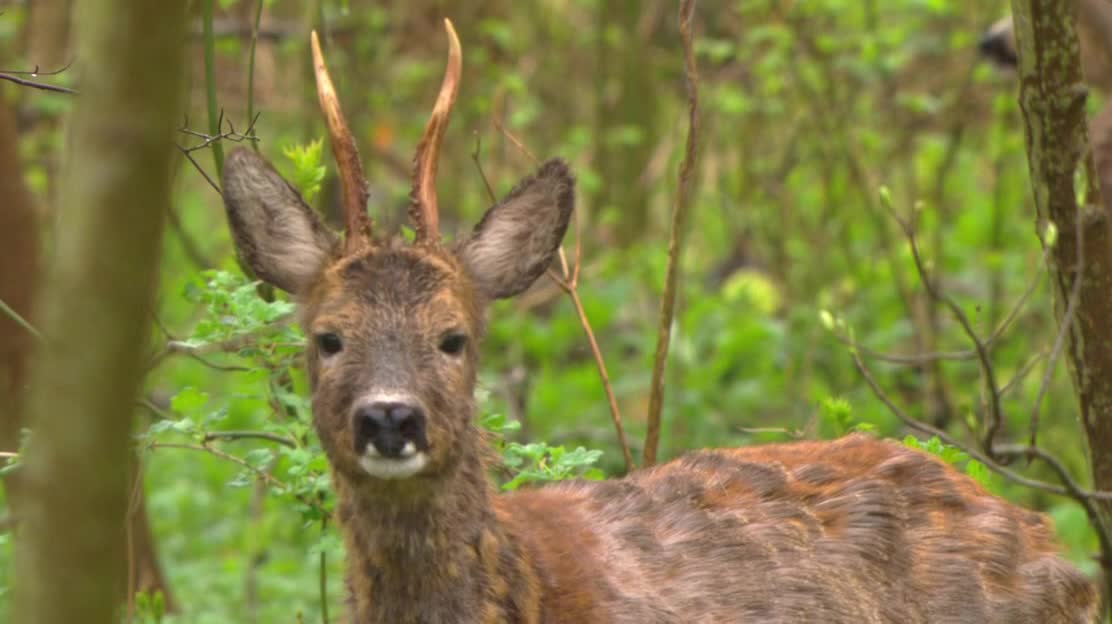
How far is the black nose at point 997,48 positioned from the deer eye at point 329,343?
18.4 ft

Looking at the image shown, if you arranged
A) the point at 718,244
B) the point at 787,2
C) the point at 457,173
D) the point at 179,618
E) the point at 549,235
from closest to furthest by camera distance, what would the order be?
the point at 549,235 → the point at 179,618 → the point at 787,2 → the point at 457,173 → the point at 718,244

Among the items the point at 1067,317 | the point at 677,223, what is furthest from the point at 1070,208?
the point at 677,223

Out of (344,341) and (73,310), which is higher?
(73,310)

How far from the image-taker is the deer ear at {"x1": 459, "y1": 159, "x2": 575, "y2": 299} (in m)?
6.00

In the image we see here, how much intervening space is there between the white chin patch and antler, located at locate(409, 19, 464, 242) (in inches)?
37.2

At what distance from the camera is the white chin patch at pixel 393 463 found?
502 cm

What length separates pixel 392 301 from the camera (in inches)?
214

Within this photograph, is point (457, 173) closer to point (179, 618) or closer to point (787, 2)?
point (787, 2)

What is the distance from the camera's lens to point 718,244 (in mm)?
16578

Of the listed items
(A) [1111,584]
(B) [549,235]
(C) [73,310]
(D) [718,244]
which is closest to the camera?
Result: (C) [73,310]

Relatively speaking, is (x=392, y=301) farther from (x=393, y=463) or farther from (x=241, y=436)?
(x=241, y=436)

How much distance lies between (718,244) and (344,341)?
450 inches

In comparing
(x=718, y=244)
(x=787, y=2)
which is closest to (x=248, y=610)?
(x=787, y=2)

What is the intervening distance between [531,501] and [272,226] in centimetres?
128
